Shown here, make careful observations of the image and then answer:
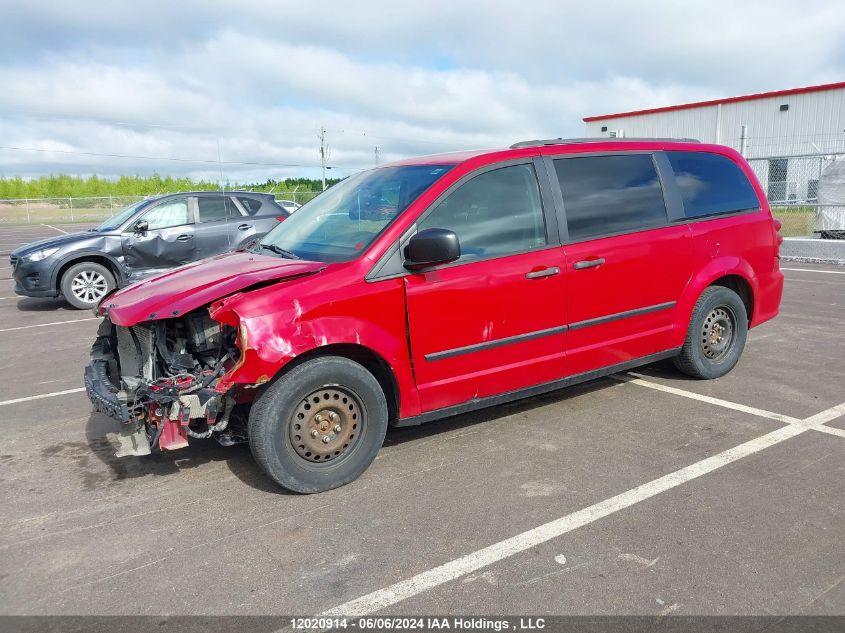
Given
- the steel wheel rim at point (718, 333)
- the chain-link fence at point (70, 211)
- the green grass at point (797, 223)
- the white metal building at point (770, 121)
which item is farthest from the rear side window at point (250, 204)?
the chain-link fence at point (70, 211)

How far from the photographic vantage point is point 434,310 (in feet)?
12.6

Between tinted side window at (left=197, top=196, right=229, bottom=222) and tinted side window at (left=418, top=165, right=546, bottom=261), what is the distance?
24.9 ft

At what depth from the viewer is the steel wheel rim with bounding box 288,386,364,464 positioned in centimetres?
359

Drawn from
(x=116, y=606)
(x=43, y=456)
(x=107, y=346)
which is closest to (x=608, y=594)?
(x=116, y=606)

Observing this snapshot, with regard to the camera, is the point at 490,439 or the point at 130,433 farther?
the point at 490,439

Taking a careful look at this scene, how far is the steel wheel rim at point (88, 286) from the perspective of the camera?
401 inches

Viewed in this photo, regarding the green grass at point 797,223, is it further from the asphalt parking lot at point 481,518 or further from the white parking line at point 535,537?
the white parking line at point 535,537

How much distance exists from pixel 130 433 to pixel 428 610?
6.44ft

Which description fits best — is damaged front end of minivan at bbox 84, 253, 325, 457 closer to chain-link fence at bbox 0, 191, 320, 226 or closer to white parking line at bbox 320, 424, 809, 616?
white parking line at bbox 320, 424, 809, 616

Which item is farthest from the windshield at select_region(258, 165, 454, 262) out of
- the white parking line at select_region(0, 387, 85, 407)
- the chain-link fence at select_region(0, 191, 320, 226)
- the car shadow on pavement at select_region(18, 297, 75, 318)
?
the chain-link fence at select_region(0, 191, 320, 226)

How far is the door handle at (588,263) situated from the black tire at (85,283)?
26.9ft

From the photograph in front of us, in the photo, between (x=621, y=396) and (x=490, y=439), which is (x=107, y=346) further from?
(x=621, y=396)

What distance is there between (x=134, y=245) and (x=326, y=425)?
7878 millimetres

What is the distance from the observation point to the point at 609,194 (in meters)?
4.64
